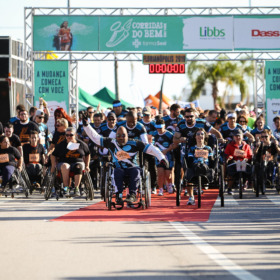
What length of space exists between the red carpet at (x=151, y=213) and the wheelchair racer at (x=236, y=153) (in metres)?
1.61

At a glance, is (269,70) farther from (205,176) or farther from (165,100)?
(165,100)

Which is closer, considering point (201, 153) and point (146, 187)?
point (146, 187)

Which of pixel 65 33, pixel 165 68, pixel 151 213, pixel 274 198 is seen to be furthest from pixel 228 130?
pixel 65 33

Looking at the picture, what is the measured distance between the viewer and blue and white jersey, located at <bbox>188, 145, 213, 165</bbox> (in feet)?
48.8

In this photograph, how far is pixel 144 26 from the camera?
27438mm

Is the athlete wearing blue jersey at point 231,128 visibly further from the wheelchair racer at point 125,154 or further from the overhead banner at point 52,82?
the overhead banner at point 52,82

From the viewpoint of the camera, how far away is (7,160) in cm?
1747

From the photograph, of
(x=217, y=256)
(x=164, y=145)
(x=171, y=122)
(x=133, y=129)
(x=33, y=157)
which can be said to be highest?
(x=171, y=122)

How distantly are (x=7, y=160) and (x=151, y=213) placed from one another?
198 inches

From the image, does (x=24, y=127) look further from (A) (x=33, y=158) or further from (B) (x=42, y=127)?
(A) (x=33, y=158)

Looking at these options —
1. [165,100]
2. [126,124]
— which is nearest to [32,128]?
[126,124]

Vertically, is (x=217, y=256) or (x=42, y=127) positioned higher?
(x=42, y=127)

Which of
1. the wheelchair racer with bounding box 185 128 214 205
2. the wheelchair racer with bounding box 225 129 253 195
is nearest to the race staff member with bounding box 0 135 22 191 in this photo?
the wheelchair racer with bounding box 185 128 214 205

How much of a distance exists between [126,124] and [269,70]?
13908mm
